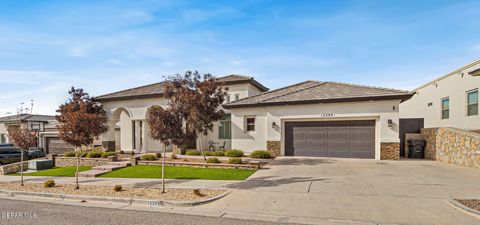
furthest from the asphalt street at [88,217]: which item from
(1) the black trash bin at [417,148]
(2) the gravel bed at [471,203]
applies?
(1) the black trash bin at [417,148]

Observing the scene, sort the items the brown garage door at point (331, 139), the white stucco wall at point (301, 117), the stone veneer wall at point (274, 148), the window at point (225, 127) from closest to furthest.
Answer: the white stucco wall at point (301, 117), the brown garage door at point (331, 139), the stone veneer wall at point (274, 148), the window at point (225, 127)

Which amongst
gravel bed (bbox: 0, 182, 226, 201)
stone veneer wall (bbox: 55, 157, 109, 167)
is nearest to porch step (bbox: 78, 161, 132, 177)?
stone veneer wall (bbox: 55, 157, 109, 167)

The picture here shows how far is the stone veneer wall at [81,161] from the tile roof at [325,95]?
9235 millimetres

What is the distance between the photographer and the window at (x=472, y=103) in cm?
1558

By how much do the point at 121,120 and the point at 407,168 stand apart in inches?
874

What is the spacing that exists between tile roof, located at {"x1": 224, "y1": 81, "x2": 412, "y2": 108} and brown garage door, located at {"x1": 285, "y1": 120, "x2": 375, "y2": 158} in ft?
5.19

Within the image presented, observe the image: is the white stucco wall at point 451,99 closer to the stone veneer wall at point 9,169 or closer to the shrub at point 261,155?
the shrub at point 261,155

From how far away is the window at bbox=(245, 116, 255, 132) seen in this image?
59.3 feet

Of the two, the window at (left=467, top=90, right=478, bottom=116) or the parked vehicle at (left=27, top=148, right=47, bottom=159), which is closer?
the window at (left=467, top=90, right=478, bottom=116)

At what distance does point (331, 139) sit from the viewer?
52.7ft

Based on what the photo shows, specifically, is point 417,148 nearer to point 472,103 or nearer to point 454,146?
point 454,146

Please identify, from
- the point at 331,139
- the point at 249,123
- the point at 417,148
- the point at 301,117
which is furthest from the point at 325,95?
the point at 417,148

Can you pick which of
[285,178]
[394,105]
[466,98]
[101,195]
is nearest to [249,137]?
[285,178]

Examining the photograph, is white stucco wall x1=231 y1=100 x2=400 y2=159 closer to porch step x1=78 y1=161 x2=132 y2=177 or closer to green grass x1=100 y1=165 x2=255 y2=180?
green grass x1=100 y1=165 x2=255 y2=180
